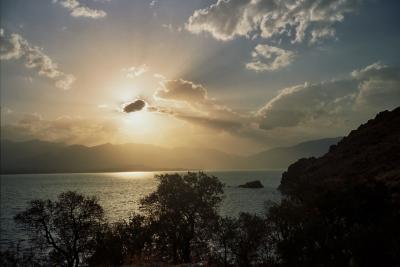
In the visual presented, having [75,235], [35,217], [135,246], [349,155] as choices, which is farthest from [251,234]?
[349,155]

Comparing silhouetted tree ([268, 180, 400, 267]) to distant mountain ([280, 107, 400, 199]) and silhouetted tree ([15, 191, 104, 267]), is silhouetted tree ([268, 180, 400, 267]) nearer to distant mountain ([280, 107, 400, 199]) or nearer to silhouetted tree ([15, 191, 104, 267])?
silhouetted tree ([15, 191, 104, 267])

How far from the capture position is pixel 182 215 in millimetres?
71125

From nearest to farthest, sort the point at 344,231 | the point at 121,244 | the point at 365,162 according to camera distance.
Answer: the point at 344,231 → the point at 121,244 → the point at 365,162

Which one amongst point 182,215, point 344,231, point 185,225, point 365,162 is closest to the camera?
point 344,231

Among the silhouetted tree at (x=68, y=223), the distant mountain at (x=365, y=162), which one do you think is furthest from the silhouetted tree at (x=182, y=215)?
the distant mountain at (x=365, y=162)

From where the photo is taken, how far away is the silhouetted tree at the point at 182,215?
6806 cm

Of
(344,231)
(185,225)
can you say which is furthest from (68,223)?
(344,231)

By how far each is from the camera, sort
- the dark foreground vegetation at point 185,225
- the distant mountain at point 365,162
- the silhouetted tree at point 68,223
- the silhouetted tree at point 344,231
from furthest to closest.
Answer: the distant mountain at point 365,162 < the dark foreground vegetation at point 185,225 < the silhouetted tree at point 68,223 < the silhouetted tree at point 344,231

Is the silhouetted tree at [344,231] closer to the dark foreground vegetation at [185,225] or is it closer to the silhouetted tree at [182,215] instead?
the dark foreground vegetation at [185,225]

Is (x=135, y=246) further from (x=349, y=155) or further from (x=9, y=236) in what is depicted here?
(x=349, y=155)

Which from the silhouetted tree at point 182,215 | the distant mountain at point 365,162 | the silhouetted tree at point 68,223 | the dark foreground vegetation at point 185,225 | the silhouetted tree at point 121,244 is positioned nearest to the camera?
the silhouetted tree at point 68,223

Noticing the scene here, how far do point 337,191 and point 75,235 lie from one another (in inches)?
2061

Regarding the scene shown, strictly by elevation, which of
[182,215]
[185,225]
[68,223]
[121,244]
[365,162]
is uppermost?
[365,162]

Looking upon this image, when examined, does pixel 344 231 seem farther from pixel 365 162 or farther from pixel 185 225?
pixel 365 162
